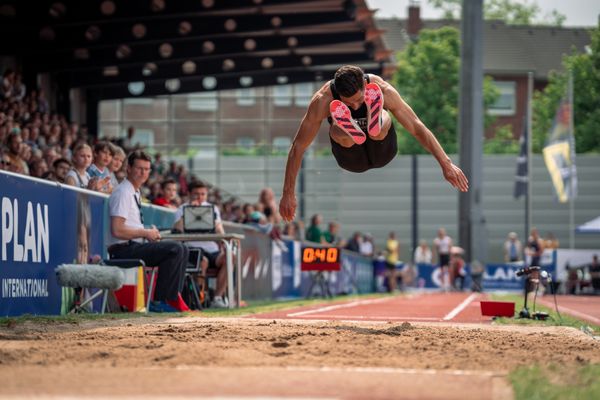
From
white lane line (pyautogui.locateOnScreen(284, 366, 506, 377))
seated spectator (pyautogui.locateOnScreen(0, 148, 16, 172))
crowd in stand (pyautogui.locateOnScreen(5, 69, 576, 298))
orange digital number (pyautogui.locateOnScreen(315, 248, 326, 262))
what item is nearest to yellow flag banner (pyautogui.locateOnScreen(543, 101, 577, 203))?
crowd in stand (pyautogui.locateOnScreen(5, 69, 576, 298))

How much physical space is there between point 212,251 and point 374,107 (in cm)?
568

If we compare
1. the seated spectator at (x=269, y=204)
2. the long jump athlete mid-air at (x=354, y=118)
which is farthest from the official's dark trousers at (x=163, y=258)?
the seated spectator at (x=269, y=204)

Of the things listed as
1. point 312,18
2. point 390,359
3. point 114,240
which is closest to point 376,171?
point 312,18

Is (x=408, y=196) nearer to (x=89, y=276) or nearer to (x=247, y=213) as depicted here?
(x=247, y=213)

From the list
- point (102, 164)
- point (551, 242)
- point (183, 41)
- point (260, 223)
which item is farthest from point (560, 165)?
point (102, 164)

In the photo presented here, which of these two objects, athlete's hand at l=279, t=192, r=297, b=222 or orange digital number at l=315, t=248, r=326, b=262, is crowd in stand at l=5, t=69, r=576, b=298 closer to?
orange digital number at l=315, t=248, r=326, b=262

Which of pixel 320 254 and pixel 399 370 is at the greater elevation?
pixel 399 370

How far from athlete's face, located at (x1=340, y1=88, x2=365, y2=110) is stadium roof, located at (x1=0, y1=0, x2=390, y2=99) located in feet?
43.7

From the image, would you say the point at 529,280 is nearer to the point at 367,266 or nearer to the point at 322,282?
the point at 322,282

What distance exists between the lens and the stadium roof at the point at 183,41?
23609 mm

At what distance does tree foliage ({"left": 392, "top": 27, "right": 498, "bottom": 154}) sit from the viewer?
65500 mm

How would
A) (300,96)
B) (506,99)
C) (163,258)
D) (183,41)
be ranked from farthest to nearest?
(506,99)
(300,96)
(183,41)
(163,258)

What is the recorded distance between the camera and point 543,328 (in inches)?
417

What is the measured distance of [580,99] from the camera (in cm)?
6141
